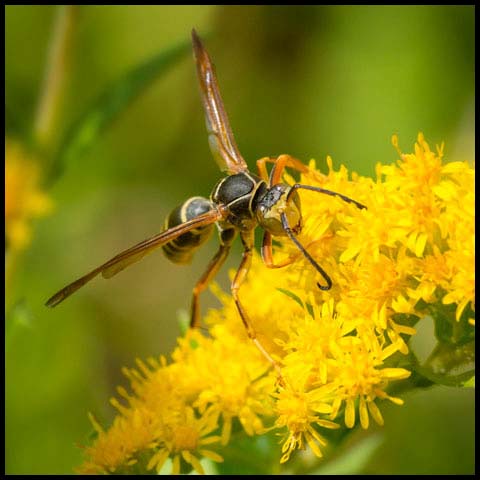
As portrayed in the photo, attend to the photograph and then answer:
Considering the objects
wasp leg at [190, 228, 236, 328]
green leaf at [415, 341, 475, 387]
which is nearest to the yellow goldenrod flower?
wasp leg at [190, 228, 236, 328]

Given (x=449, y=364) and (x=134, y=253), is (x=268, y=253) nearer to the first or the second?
(x=134, y=253)

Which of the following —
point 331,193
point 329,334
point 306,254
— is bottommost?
point 329,334

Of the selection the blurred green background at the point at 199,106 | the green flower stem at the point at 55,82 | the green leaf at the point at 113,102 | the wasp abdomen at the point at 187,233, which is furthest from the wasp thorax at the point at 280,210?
the blurred green background at the point at 199,106

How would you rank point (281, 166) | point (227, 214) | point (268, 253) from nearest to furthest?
point (268, 253) → point (281, 166) → point (227, 214)

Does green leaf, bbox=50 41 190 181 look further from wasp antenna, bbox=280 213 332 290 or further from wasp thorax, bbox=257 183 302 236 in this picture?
wasp antenna, bbox=280 213 332 290

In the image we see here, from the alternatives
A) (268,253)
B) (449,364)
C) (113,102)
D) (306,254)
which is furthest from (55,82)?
(449,364)

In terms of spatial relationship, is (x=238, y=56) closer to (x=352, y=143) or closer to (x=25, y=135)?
(x=352, y=143)
